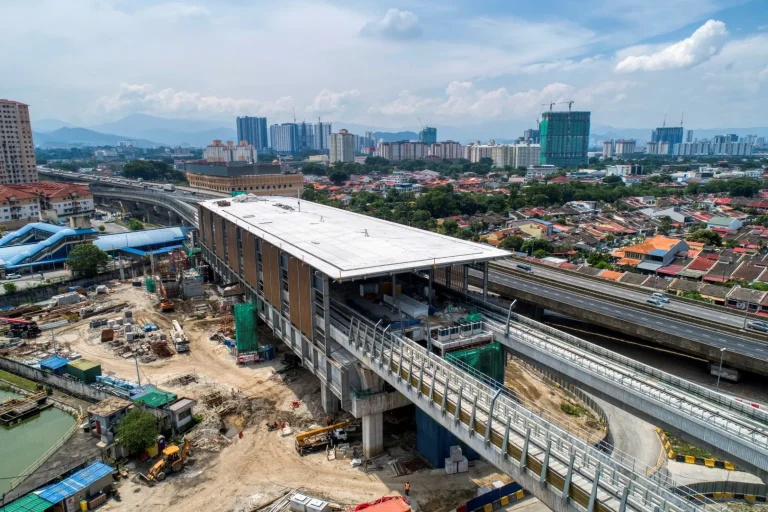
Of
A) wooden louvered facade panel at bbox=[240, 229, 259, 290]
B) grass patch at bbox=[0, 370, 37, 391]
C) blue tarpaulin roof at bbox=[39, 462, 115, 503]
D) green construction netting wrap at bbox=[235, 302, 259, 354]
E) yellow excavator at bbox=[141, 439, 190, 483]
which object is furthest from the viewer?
wooden louvered facade panel at bbox=[240, 229, 259, 290]

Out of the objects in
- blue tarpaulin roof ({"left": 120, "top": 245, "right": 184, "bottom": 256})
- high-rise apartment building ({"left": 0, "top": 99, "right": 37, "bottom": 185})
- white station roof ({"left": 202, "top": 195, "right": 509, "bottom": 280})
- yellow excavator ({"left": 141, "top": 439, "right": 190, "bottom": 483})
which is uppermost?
high-rise apartment building ({"left": 0, "top": 99, "right": 37, "bottom": 185})

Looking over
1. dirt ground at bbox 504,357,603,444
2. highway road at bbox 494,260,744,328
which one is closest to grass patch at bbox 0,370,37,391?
dirt ground at bbox 504,357,603,444

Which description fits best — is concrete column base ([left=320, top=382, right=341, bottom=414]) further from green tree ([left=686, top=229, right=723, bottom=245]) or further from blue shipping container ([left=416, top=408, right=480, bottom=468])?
green tree ([left=686, top=229, right=723, bottom=245])

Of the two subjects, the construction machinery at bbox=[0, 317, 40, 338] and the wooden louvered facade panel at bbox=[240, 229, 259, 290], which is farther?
the construction machinery at bbox=[0, 317, 40, 338]

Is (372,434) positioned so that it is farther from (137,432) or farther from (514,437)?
(137,432)

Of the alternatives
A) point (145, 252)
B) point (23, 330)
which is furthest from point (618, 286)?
point (145, 252)

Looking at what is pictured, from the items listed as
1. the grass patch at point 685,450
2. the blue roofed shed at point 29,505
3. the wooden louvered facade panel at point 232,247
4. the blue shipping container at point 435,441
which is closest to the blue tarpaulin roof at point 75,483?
the blue roofed shed at point 29,505

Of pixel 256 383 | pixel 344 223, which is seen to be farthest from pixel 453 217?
pixel 256 383
